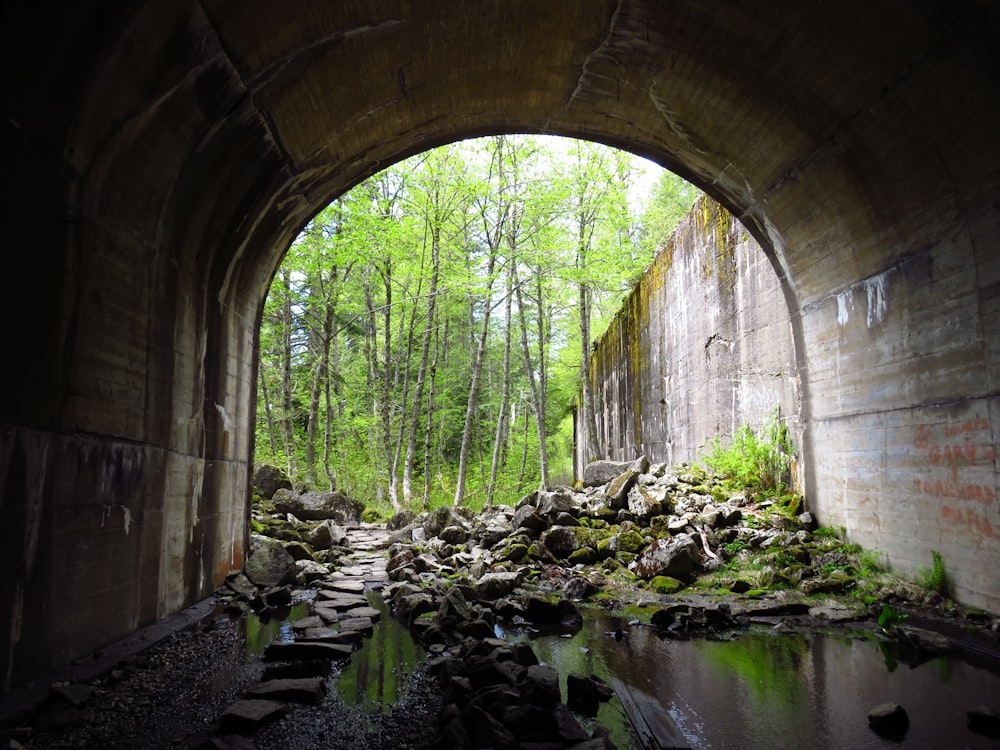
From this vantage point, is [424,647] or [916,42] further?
[424,647]

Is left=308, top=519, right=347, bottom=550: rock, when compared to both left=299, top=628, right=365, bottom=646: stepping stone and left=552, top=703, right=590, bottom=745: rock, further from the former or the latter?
left=552, top=703, right=590, bottom=745: rock

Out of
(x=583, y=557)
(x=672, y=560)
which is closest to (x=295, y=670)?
(x=672, y=560)

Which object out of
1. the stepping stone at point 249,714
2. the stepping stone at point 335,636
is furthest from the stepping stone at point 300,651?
the stepping stone at point 249,714

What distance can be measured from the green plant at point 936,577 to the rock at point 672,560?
94.4 inches

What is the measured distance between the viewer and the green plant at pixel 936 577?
555cm

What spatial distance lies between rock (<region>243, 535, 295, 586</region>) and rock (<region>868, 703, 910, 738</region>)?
20.2 feet

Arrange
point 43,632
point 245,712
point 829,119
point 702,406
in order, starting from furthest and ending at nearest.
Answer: point 702,406, point 829,119, point 43,632, point 245,712

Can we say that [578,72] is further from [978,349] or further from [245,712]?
[245,712]

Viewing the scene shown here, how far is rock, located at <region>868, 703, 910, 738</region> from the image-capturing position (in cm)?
329

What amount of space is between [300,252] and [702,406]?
925cm

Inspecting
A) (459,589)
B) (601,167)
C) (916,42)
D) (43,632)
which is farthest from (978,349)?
(601,167)

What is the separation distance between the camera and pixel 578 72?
6547 mm

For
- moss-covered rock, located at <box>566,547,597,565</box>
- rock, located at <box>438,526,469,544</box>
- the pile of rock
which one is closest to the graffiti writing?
the pile of rock

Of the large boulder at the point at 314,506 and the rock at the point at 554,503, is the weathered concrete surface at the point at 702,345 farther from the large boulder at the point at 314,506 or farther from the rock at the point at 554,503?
the large boulder at the point at 314,506
